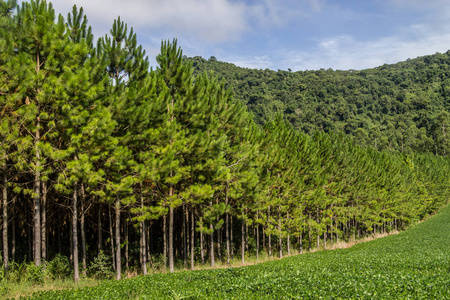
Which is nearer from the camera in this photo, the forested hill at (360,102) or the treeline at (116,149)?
the treeline at (116,149)

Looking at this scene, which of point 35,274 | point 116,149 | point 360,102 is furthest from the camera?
point 360,102

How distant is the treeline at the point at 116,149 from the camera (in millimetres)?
11195

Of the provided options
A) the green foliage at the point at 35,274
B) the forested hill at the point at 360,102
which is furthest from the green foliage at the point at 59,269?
the forested hill at the point at 360,102

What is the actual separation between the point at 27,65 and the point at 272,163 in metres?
17.8

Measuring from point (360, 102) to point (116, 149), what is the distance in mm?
146516

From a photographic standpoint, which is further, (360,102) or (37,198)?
(360,102)

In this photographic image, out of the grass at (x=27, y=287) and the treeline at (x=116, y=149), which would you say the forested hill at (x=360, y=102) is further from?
the grass at (x=27, y=287)

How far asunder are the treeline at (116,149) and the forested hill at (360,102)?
197 ft

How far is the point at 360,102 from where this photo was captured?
14112cm

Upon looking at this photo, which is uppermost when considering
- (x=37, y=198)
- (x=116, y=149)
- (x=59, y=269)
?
(x=116, y=149)

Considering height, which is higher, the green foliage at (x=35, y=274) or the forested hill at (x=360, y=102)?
the forested hill at (x=360, y=102)

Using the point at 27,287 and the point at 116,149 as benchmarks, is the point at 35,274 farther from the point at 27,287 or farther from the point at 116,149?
the point at 116,149

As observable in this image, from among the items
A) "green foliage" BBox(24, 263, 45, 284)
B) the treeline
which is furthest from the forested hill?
"green foliage" BBox(24, 263, 45, 284)

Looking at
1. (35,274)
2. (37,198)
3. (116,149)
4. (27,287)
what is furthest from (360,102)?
Answer: (27,287)
